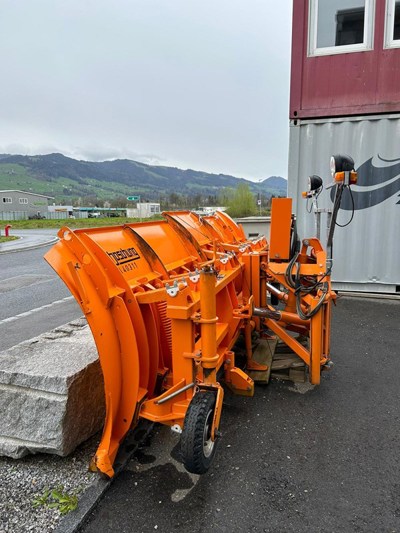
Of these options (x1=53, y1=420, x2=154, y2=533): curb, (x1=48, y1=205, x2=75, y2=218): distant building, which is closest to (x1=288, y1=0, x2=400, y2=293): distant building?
(x1=53, y1=420, x2=154, y2=533): curb

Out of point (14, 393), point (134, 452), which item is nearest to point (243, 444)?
point (134, 452)

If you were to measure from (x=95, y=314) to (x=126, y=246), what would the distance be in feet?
2.27

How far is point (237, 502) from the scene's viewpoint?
2260 mm

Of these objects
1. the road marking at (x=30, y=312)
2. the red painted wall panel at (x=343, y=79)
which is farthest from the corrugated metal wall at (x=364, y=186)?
the road marking at (x=30, y=312)

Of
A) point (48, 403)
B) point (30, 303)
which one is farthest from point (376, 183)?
point (30, 303)

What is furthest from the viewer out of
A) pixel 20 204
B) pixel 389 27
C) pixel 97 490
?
pixel 20 204

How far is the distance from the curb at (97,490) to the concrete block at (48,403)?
290 mm

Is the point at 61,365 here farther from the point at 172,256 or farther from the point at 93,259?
the point at 172,256

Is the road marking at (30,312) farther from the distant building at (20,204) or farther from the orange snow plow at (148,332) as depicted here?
the distant building at (20,204)

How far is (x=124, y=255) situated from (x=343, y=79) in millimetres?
5970

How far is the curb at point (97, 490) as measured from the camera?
2057 millimetres

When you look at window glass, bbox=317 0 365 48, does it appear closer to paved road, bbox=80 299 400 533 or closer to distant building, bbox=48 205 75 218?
paved road, bbox=80 299 400 533

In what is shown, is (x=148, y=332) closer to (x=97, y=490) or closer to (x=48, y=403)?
(x=48, y=403)

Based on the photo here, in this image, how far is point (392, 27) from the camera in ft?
21.1
